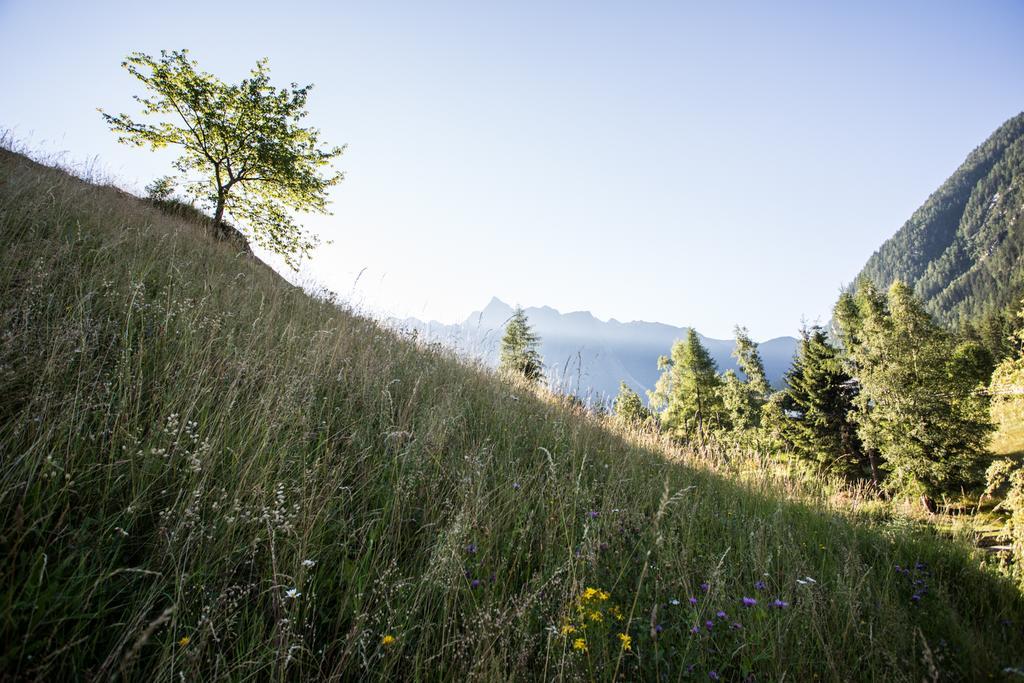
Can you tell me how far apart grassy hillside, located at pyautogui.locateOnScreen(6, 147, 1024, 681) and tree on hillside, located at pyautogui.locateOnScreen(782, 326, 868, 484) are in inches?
911

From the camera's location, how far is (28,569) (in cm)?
116

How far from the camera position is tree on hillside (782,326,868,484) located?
21.8 m

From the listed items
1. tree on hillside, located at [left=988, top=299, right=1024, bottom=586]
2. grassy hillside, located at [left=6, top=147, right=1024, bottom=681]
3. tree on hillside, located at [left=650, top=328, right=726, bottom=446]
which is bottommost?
grassy hillside, located at [left=6, top=147, right=1024, bottom=681]

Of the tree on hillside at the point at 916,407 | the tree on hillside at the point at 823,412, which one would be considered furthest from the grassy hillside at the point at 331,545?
the tree on hillside at the point at 823,412

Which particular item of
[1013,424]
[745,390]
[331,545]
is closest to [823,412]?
[745,390]

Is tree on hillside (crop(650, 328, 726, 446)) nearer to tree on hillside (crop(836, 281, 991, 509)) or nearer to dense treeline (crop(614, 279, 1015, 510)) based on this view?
dense treeline (crop(614, 279, 1015, 510))

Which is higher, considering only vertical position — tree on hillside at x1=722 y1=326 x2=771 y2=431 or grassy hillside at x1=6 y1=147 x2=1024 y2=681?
tree on hillside at x1=722 y1=326 x2=771 y2=431

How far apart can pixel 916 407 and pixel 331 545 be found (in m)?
20.5

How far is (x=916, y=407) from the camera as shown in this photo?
14.5 meters

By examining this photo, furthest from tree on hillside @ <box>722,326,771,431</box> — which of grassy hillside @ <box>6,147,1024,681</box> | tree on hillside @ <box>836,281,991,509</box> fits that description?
grassy hillside @ <box>6,147,1024,681</box>

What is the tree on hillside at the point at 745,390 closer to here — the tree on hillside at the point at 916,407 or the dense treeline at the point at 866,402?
the dense treeline at the point at 866,402

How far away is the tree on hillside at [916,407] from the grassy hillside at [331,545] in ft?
48.8

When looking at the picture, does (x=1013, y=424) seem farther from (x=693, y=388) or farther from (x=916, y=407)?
(x=693, y=388)

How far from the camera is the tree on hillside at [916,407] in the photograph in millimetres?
14094
